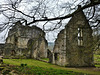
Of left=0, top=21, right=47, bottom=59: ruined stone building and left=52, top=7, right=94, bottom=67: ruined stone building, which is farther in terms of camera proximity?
left=0, top=21, right=47, bottom=59: ruined stone building

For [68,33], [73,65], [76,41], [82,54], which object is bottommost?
[73,65]

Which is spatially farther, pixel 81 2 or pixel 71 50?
pixel 71 50

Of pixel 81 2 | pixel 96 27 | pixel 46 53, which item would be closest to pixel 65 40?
pixel 96 27

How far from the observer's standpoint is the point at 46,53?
30.0 meters

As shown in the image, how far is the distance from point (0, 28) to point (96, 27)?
7747 mm

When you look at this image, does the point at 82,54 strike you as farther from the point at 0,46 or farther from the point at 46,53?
the point at 0,46

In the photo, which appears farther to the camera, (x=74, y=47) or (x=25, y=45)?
(x=25, y=45)

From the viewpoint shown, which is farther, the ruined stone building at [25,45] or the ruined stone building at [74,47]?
the ruined stone building at [25,45]

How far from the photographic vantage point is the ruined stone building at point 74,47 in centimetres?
1484

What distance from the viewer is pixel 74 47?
601 inches

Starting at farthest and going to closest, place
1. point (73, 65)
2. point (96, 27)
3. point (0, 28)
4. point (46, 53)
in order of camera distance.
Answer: point (46, 53), point (73, 65), point (96, 27), point (0, 28)

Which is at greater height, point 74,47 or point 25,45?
point 25,45

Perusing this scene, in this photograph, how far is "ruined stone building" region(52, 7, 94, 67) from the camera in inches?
584

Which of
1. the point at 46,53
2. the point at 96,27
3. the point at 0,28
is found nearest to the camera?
the point at 0,28
